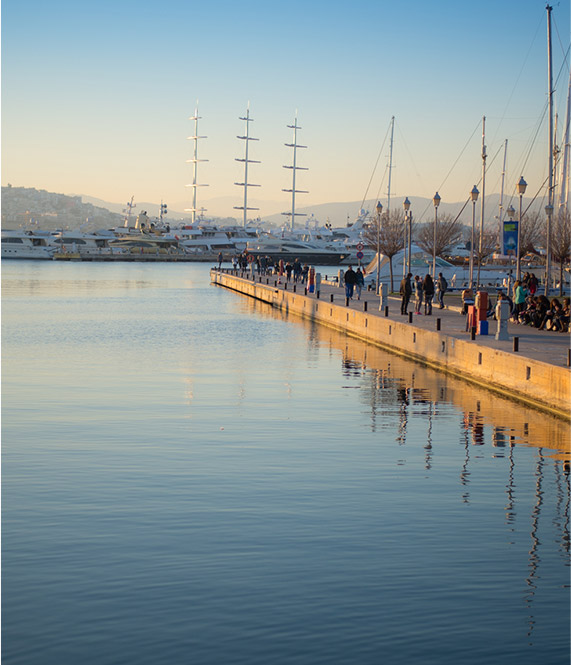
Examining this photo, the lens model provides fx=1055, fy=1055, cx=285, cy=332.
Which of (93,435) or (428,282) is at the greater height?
(428,282)

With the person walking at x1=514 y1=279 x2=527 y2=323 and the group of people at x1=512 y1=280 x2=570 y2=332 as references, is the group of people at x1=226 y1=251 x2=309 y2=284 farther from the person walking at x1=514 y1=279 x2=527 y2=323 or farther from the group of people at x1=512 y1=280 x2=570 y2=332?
the group of people at x1=512 y1=280 x2=570 y2=332

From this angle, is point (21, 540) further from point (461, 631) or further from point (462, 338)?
point (462, 338)

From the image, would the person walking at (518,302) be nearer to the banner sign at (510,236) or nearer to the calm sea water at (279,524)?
the banner sign at (510,236)

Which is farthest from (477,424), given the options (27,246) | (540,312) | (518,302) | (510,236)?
(27,246)

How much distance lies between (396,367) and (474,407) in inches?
309

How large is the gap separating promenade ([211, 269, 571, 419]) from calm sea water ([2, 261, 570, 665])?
0.60 m

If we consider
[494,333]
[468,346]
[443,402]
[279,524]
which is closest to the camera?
[279,524]

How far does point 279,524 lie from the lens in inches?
509

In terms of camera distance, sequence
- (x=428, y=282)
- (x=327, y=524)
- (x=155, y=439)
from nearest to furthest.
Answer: (x=327, y=524) → (x=155, y=439) → (x=428, y=282)

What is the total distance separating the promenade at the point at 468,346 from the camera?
2175 cm

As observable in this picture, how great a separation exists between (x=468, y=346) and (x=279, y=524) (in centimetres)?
1496

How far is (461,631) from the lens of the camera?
9.48 metres

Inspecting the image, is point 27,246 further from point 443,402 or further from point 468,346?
point 443,402

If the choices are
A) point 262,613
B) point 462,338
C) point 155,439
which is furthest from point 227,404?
point 262,613
